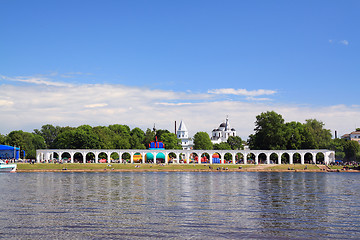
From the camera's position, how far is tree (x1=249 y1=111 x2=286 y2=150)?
4831 inches

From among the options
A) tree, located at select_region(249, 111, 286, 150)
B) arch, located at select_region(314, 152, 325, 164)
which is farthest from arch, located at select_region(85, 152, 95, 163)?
arch, located at select_region(314, 152, 325, 164)

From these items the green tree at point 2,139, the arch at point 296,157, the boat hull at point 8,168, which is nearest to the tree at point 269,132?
the arch at point 296,157

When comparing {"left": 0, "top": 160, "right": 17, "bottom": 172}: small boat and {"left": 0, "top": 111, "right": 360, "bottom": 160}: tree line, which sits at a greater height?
{"left": 0, "top": 111, "right": 360, "bottom": 160}: tree line

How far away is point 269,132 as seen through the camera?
12512cm

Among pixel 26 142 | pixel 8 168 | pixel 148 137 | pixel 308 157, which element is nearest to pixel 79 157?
pixel 26 142

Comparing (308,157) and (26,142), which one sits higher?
(26,142)

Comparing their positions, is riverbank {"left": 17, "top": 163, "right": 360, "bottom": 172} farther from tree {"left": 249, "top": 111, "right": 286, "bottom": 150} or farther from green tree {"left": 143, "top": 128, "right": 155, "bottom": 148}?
green tree {"left": 143, "top": 128, "right": 155, "bottom": 148}

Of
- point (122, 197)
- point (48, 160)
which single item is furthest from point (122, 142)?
point (122, 197)

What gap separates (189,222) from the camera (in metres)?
27.4

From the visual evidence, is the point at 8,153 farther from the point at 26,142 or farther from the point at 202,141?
the point at 202,141

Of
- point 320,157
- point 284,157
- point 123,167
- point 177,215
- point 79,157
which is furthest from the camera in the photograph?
point 79,157

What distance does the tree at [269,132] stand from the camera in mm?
122719

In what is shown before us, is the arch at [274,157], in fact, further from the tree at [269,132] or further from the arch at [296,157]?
the arch at [296,157]

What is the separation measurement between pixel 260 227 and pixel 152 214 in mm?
8433
